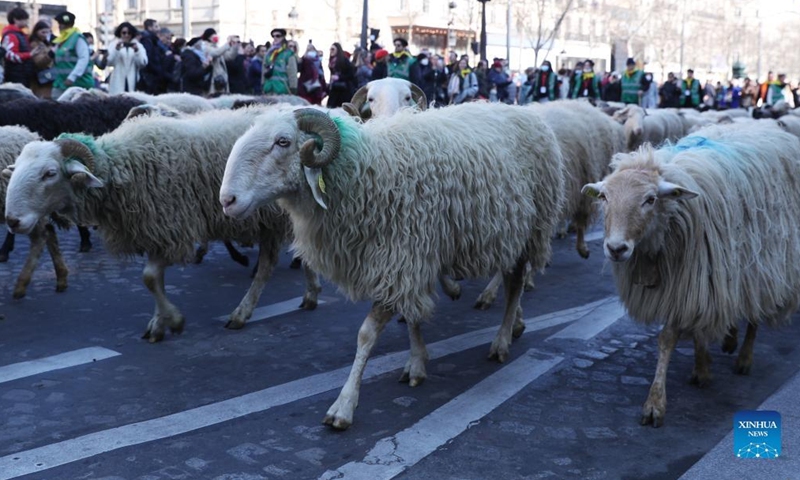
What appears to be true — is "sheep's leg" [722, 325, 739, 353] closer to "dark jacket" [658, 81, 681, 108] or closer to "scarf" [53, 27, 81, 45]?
"scarf" [53, 27, 81, 45]

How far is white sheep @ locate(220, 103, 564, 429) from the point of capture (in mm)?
4992

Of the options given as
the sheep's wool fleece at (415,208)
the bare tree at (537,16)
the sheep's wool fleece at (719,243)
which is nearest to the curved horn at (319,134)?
the sheep's wool fleece at (415,208)

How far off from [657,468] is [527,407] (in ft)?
3.16

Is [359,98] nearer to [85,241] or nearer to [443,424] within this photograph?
[85,241]

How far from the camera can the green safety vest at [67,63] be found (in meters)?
12.3

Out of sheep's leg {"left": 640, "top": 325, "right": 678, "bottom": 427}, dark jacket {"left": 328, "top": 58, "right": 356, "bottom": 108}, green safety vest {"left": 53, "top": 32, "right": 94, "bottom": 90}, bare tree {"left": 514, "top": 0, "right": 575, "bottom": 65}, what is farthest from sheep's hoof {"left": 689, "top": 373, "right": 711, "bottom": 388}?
bare tree {"left": 514, "top": 0, "right": 575, "bottom": 65}

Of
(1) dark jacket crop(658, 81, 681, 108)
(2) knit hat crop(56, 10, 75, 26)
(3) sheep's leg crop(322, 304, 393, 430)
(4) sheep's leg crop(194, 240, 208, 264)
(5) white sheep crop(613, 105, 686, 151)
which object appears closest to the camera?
(3) sheep's leg crop(322, 304, 393, 430)

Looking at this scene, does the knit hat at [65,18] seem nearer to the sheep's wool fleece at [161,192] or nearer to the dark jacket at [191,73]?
the dark jacket at [191,73]

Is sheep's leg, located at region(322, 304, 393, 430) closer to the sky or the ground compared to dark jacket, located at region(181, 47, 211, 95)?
closer to the ground

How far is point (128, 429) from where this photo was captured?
16.0 feet

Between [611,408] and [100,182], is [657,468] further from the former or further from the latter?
[100,182]

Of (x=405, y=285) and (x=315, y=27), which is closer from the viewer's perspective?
(x=405, y=285)

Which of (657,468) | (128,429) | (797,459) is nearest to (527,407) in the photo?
(657,468)

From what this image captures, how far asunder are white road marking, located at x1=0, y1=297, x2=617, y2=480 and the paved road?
1cm
